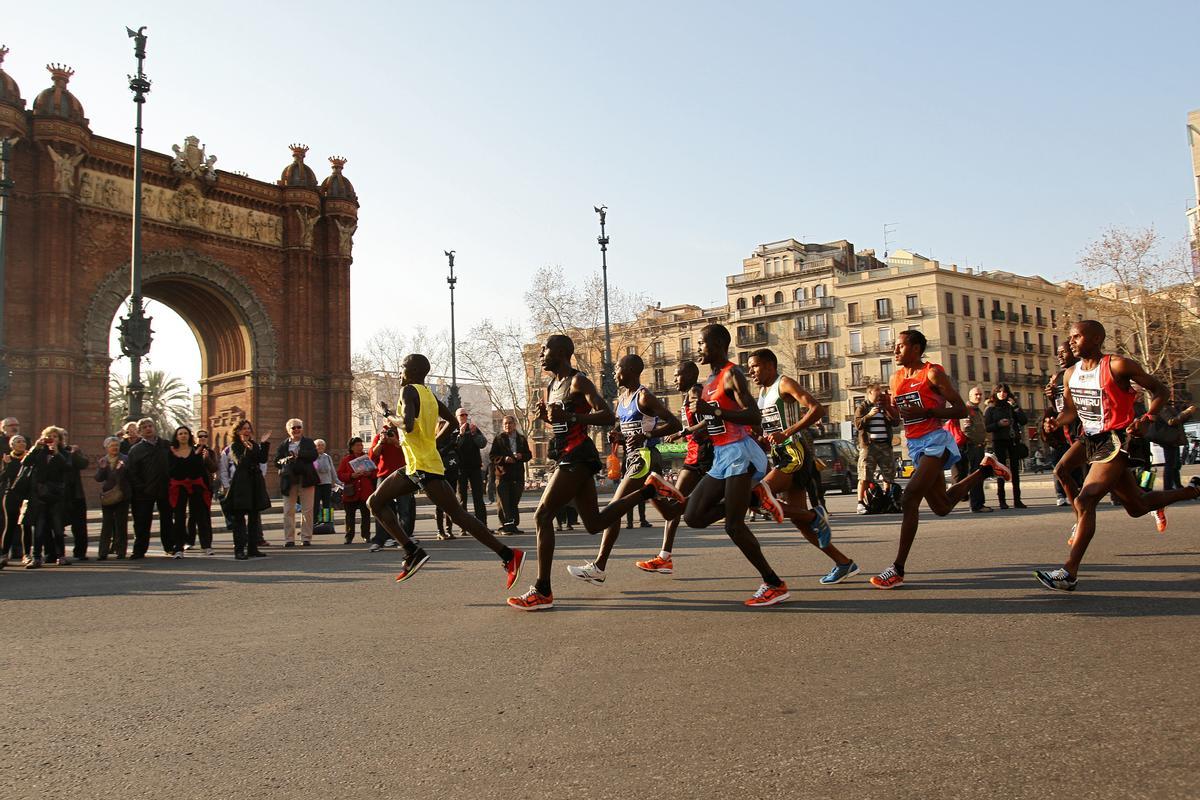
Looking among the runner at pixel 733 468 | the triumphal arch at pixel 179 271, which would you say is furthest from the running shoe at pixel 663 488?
the triumphal arch at pixel 179 271

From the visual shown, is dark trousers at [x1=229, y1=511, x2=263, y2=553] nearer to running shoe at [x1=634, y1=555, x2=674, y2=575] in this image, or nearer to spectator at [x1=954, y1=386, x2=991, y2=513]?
running shoe at [x1=634, y1=555, x2=674, y2=575]

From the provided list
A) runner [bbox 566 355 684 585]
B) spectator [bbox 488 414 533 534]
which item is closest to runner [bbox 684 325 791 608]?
runner [bbox 566 355 684 585]

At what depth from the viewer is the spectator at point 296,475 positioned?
14445mm

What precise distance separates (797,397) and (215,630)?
15.5 ft

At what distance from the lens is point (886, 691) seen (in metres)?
4.01

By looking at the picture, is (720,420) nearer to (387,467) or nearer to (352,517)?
(387,467)

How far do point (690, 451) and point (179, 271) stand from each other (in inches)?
1300

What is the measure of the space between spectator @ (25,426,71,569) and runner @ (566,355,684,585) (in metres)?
7.64

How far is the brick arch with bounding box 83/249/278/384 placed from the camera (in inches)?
1379

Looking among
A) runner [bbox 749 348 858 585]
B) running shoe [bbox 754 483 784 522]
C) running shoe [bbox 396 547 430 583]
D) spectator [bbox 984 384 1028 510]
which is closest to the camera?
running shoe [bbox 754 483 784 522]

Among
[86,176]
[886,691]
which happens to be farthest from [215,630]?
[86,176]

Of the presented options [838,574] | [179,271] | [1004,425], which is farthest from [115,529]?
[179,271]

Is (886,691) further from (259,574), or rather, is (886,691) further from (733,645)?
(259,574)

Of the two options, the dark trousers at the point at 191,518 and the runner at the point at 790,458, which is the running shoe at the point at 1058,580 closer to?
the runner at the point at 790,458
